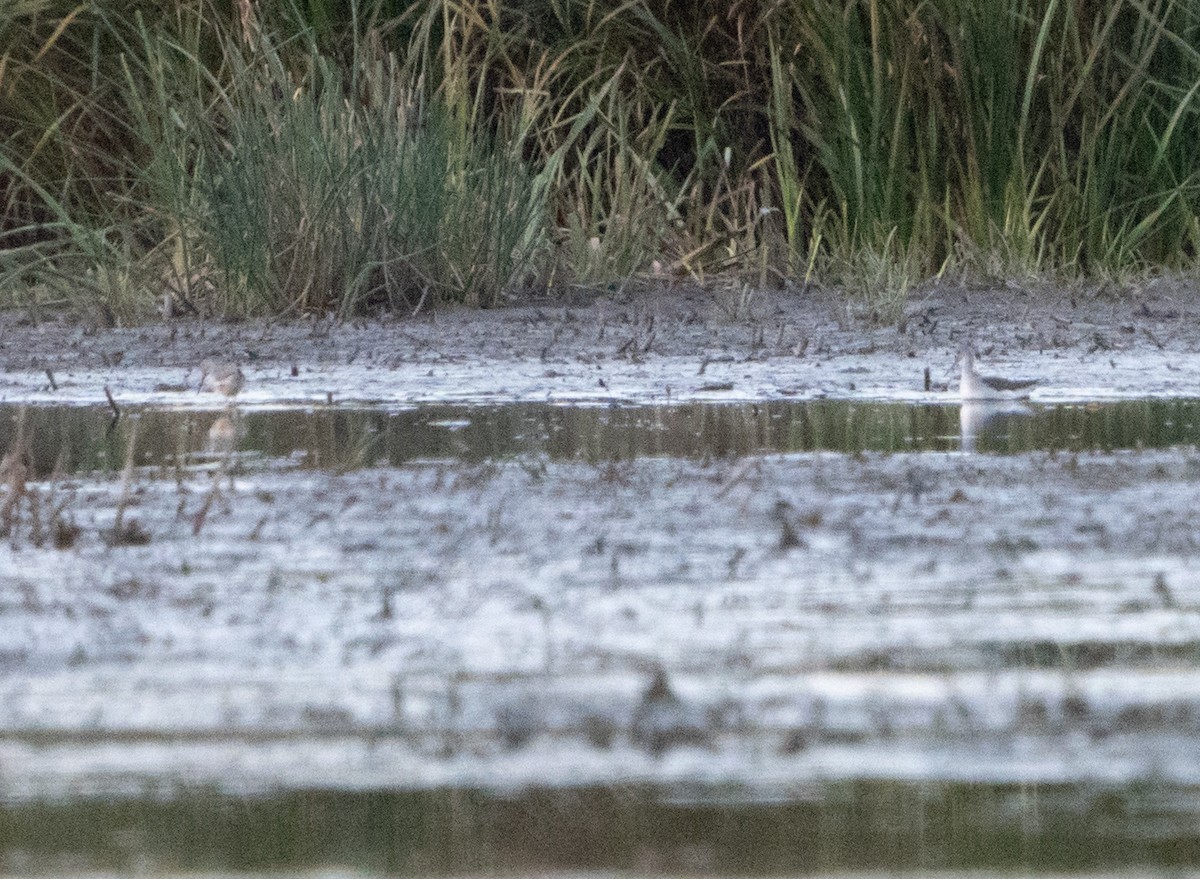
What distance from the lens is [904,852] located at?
1689 mm

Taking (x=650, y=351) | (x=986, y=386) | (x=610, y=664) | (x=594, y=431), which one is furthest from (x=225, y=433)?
(x=610, y=664)

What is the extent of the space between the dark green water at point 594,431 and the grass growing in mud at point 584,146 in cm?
206

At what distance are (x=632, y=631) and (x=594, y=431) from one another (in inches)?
90.4

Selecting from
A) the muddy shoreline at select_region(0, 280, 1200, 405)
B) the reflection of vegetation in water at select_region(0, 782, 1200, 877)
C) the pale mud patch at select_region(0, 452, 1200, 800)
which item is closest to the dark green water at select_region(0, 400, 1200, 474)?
the muddy shoreline at select_region(0, 280, 1200, 405)

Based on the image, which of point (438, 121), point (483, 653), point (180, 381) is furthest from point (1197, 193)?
point (483, 653)

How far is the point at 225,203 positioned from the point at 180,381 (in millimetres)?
1436

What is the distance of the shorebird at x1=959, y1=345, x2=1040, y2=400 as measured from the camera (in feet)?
17.4

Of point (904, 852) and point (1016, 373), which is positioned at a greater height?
point (904, 852)

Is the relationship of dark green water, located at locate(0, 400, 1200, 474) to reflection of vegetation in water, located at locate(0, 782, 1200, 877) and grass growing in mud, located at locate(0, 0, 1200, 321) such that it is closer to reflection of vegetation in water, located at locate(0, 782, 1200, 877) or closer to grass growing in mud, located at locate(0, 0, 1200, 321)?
grass growing in mud, located at locate(0, 0, 1200, 321)

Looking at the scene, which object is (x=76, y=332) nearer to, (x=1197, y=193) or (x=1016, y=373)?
(x=1016, y=373)

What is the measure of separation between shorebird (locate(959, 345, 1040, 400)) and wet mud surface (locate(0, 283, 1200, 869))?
999 mm

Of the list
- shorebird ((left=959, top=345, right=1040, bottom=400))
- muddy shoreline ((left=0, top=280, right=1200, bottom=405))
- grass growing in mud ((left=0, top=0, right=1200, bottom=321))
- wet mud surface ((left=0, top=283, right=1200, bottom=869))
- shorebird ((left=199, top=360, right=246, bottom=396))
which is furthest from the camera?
grass growing in mud ((left=0, top=0, right=1200, bottom=321))

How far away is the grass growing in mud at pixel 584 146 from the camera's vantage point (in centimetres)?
760

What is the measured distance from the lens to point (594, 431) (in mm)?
4875
